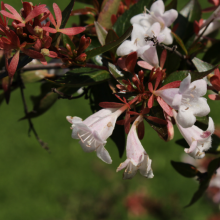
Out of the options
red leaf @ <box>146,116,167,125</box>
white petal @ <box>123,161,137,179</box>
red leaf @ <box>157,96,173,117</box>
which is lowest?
white petal @ <box>123,161,137,179</box>

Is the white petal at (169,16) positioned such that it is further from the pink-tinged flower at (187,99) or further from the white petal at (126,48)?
the pink-tinged flower at (187,99)

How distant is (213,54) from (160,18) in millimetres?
275

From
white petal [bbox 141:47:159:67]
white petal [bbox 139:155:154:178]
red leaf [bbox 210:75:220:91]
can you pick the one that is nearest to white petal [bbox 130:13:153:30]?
white petal [bbox 141:47:159:67]

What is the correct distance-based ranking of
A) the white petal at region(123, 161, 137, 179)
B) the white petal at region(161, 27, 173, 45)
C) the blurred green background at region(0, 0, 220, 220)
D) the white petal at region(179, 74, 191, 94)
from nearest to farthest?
the white petal at region(179, 74, 191, 94) → the white petal at region(123, 161, 137, 179) → the white petal at region(161, 27, 173, 45) → the blurred green background at region(0, 0, 220, 220)

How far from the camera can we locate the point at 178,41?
0.77 metres

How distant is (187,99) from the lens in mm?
599

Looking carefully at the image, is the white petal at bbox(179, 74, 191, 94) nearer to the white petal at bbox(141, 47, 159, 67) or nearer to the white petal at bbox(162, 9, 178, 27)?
the white petal at bbox(141, 47, 159, 67)

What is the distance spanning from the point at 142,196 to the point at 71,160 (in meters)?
1.10

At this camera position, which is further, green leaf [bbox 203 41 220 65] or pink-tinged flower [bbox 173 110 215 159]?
green leaf [bbox 203 41 220 65]

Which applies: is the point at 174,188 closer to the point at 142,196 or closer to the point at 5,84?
the point at 142,196

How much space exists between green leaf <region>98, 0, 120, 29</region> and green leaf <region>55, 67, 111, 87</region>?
0.21 m

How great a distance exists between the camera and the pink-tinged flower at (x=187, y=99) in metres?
0.53

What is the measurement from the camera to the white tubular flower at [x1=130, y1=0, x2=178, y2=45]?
0.74 metres

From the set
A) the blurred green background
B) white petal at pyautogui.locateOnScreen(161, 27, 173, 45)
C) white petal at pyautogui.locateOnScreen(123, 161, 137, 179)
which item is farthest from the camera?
the blurred green background
